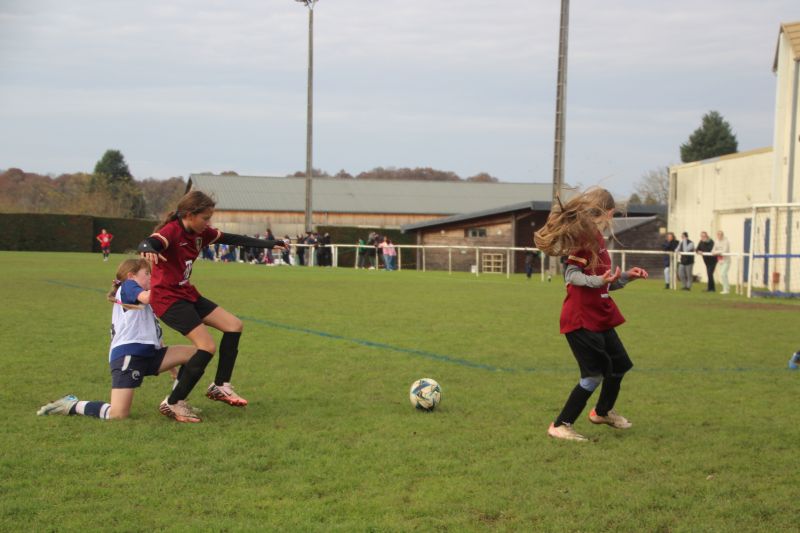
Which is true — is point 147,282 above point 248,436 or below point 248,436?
above

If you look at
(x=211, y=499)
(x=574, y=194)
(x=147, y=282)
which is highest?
(x=574, y=194)

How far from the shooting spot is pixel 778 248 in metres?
24.7

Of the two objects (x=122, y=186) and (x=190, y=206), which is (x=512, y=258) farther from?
(x=122, y=186)

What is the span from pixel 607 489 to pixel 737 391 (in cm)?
388

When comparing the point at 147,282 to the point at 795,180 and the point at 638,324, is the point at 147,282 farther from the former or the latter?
the point at 795,180

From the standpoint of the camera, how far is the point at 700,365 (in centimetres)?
1000

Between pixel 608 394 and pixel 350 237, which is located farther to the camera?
pixel 350 237

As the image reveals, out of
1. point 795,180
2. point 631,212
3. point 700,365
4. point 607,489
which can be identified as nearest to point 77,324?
point 700,365

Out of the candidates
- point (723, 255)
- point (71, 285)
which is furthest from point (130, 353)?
point (723, 255)

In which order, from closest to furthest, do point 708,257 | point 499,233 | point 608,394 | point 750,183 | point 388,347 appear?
point 608,394, point 388,347, point 708,257, point 750,183, point 499,233

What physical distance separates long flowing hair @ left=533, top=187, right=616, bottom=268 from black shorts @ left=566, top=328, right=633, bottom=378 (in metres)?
0.51

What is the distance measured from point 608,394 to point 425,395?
144cm

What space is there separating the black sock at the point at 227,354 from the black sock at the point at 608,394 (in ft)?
9.38

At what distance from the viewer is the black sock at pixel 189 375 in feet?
21.7
